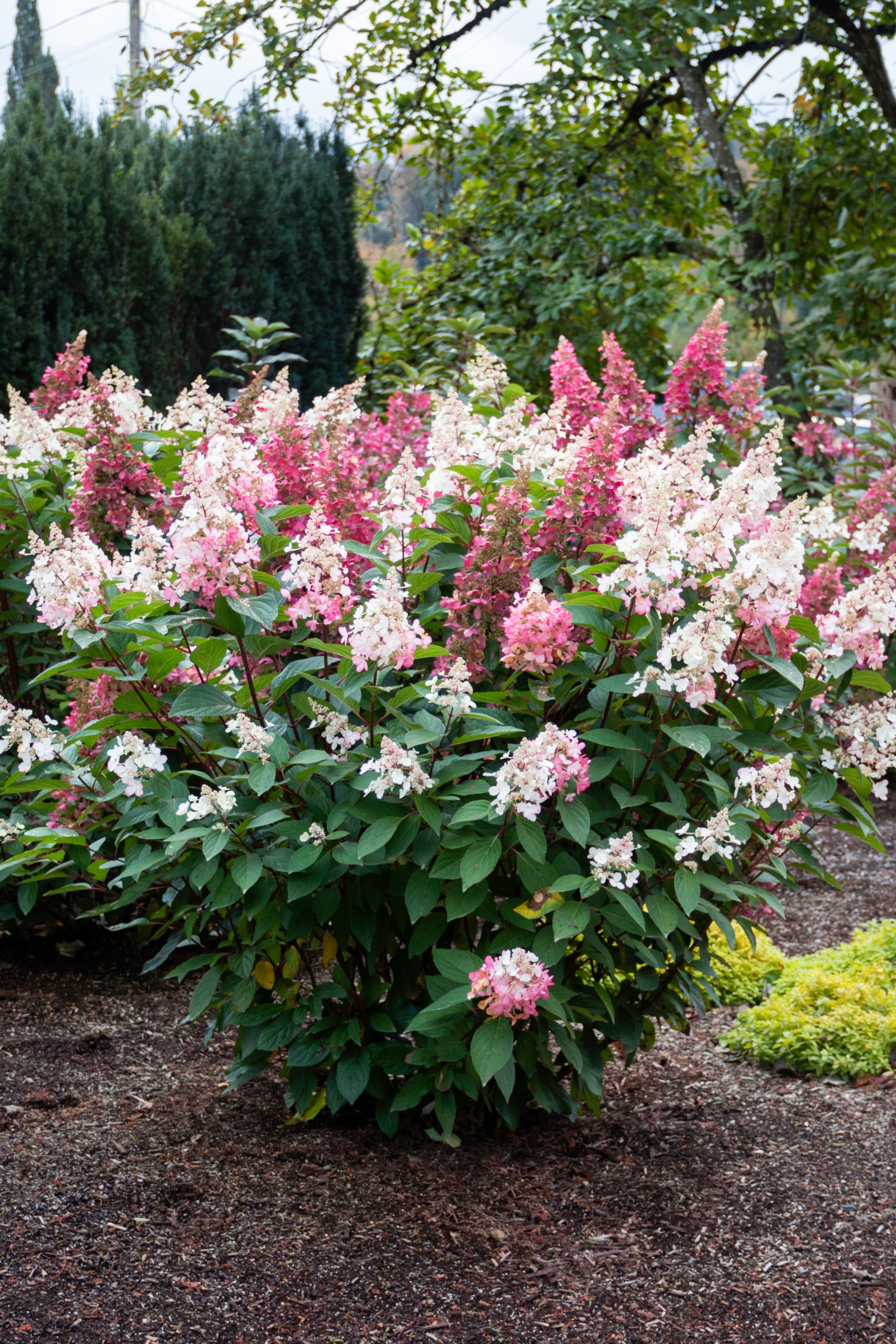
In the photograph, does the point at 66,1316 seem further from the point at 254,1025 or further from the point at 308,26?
the point at 308,26

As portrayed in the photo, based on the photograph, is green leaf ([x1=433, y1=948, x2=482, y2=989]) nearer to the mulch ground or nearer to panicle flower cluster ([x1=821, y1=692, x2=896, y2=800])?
the mulch ground

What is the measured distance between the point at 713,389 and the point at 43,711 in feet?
6.91

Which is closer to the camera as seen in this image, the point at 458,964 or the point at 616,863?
the point at 616,863

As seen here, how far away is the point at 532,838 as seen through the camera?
1.96m

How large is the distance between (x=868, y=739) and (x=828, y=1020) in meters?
1.24

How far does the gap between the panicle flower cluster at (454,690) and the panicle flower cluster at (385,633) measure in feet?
0.20

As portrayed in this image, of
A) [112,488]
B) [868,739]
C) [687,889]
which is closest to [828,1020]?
[868,739]

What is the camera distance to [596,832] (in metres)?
2.17

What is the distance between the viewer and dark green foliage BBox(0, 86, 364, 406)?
6.80 metres

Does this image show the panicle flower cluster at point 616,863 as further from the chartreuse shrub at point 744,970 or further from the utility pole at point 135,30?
the utility pole at point 135,30

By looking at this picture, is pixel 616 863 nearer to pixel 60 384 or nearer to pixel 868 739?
pixel 868 739

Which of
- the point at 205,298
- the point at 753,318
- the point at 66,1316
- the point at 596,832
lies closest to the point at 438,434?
the point at 596,832

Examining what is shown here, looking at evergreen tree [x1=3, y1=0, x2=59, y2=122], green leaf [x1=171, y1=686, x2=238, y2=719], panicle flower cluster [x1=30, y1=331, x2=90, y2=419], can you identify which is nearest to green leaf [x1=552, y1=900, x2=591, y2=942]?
green leaf [x1=171, y1=686, x2=238, y2=719]

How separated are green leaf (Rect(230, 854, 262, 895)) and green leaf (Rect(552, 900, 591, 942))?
513mm
